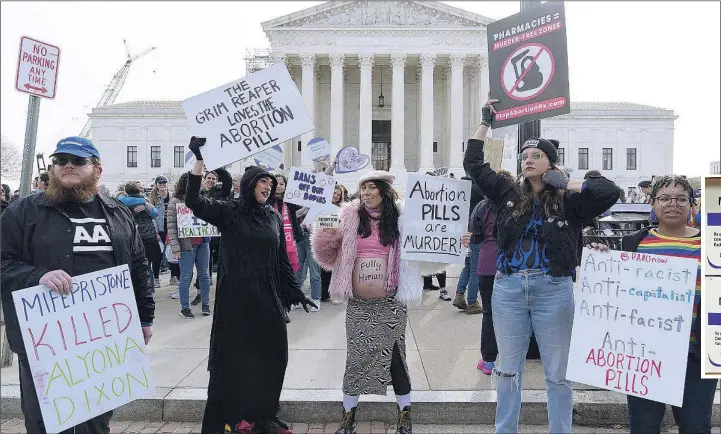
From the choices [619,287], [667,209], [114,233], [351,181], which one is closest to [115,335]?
[114,233]

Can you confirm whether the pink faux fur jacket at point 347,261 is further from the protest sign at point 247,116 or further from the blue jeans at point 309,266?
the blue jeans at point 309,266

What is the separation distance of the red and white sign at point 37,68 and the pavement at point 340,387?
8.92ft

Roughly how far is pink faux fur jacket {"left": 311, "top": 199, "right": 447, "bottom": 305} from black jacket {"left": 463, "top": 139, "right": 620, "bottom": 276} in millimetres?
758

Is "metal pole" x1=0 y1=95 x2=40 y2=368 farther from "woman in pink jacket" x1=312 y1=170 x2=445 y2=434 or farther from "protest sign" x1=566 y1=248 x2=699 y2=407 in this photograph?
"protest sign" x1=566 y1=248 x2=699 y2=407

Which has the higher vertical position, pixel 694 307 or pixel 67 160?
pixel 67 160

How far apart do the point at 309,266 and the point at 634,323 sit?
18.7 feet

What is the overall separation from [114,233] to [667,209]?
3211 mm

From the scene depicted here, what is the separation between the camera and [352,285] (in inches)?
154

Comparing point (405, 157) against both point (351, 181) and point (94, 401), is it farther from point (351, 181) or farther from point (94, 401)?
point (94, 401)

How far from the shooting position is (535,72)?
409 cm

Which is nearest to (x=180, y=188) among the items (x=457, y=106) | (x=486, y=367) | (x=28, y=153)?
(x=28, y=153)

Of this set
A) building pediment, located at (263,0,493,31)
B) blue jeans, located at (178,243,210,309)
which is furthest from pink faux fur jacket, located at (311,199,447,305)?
building pediment, located at (263,0,493,31)

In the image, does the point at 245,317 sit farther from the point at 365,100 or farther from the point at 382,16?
the point at 382,16

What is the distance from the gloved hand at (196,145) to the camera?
3892 millimetres
